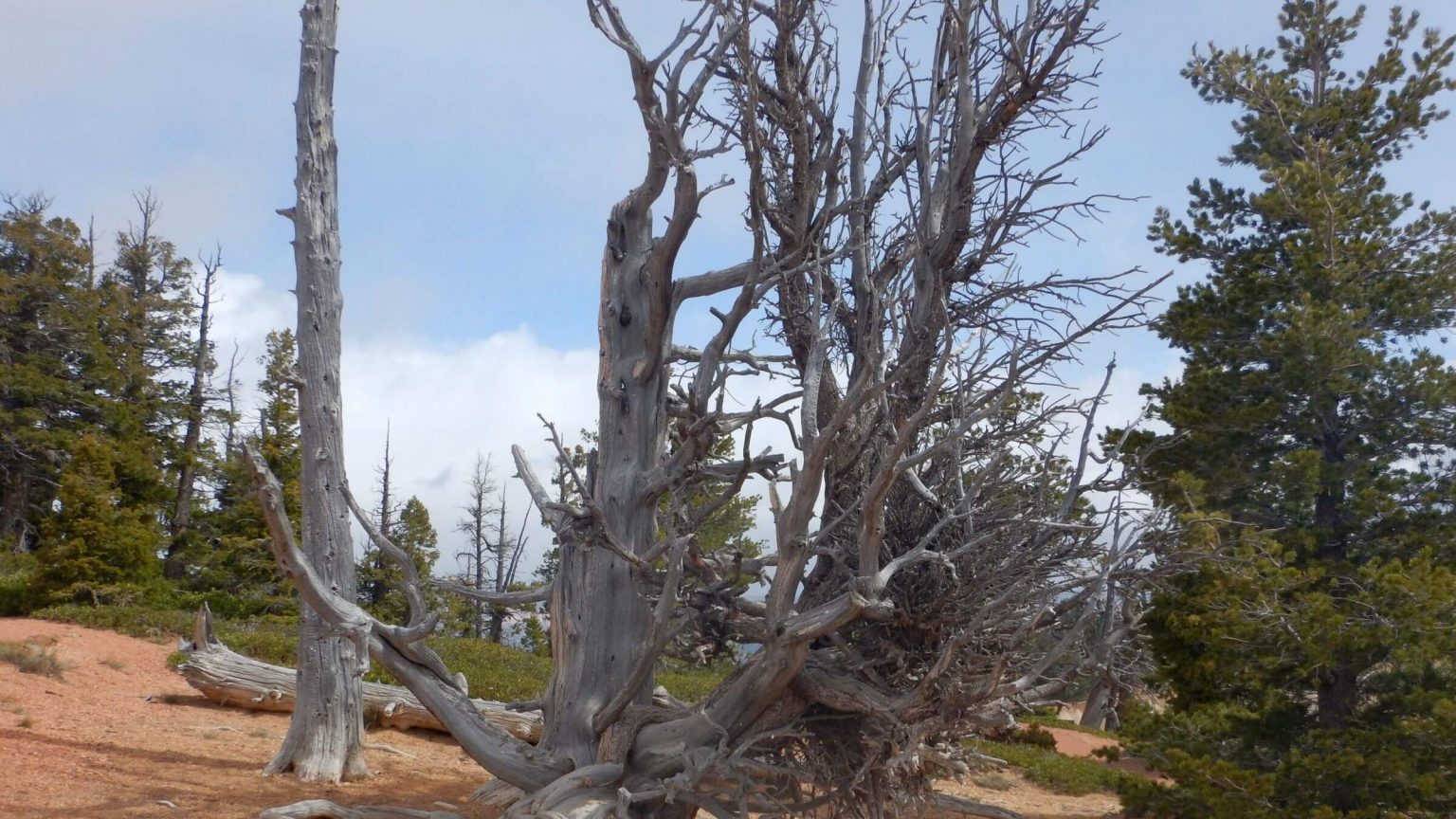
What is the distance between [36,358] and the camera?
23.1 m

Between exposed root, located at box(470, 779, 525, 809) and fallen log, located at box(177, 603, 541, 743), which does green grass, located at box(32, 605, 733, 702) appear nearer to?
fallen log, located at box(177, 603, 541, 743)

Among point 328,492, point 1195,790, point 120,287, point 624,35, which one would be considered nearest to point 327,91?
point 328,492

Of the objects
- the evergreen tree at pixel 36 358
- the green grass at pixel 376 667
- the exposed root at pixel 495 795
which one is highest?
the evergreen tree at pixel 36 358

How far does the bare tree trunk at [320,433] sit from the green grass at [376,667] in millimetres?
3893

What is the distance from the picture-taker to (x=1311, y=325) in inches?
309

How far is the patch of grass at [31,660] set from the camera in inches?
423

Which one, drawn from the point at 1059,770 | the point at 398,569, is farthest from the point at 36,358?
the point at 1059,770

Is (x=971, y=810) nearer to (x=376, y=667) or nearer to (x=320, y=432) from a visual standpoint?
(x=320, y=432)

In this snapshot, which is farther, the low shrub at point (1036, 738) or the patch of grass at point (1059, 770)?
the low shrub at point (1036, 738)

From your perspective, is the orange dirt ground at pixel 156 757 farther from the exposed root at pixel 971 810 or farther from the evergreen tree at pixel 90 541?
the evergreen tree at pixel 90 541

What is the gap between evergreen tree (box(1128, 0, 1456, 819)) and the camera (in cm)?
721

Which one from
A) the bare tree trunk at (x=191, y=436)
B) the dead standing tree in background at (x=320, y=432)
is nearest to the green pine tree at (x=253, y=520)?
the bare tree trunk at (x=191, y=436)

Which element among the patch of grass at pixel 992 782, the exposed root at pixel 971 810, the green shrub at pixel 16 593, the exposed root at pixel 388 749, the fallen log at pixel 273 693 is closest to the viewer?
the exposed root at pixel 971 810

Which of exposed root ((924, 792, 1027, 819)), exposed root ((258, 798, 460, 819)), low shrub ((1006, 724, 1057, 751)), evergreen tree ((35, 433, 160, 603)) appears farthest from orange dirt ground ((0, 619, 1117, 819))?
low shrub ((1006, 724, 1057, 751))
